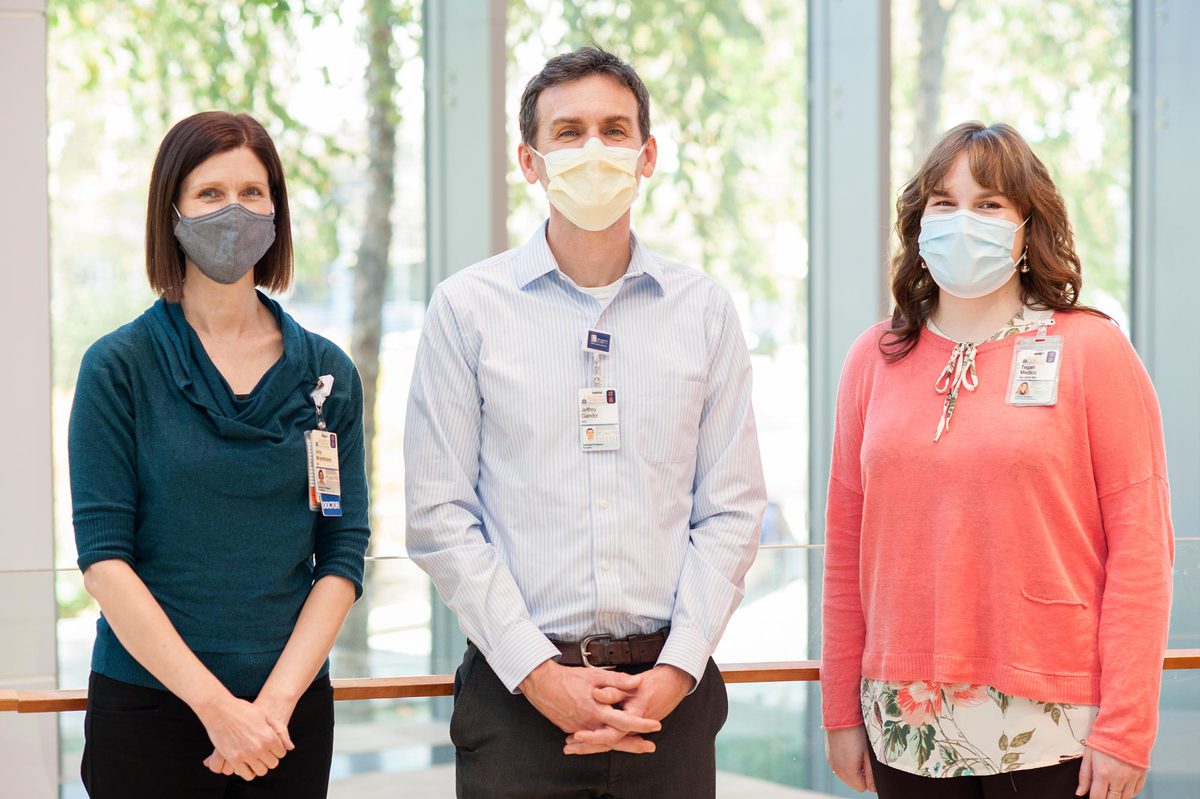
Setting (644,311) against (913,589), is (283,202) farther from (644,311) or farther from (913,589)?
(913,589)

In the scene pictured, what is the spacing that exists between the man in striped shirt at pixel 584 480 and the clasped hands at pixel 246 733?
31 cm

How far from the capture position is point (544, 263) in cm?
221

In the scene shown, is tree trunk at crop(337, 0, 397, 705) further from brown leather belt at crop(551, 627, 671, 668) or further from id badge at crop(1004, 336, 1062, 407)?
id badge at crop(1004, 336, 1062, 407)

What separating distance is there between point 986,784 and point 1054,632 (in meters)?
0.29

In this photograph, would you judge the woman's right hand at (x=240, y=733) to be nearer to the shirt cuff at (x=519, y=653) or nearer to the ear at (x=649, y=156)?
the shirt cuff at (x=519, y=653)

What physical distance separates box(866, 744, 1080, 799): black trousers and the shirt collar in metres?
0.97

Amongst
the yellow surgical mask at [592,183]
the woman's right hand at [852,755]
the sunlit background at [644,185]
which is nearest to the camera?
the yellow surgical mask at [592,183]

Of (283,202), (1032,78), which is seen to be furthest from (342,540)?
(1032,78)

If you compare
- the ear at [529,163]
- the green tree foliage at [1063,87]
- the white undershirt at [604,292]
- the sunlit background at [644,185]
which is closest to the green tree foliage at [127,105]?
the sunlit background at [644,185]

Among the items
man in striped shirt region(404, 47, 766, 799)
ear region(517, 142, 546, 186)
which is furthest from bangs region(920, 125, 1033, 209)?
ear region(517, 142, 546, 186)

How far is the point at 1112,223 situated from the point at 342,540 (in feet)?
19.3

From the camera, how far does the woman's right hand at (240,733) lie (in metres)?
1.94

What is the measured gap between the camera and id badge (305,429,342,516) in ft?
6.77

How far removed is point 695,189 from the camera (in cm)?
641
